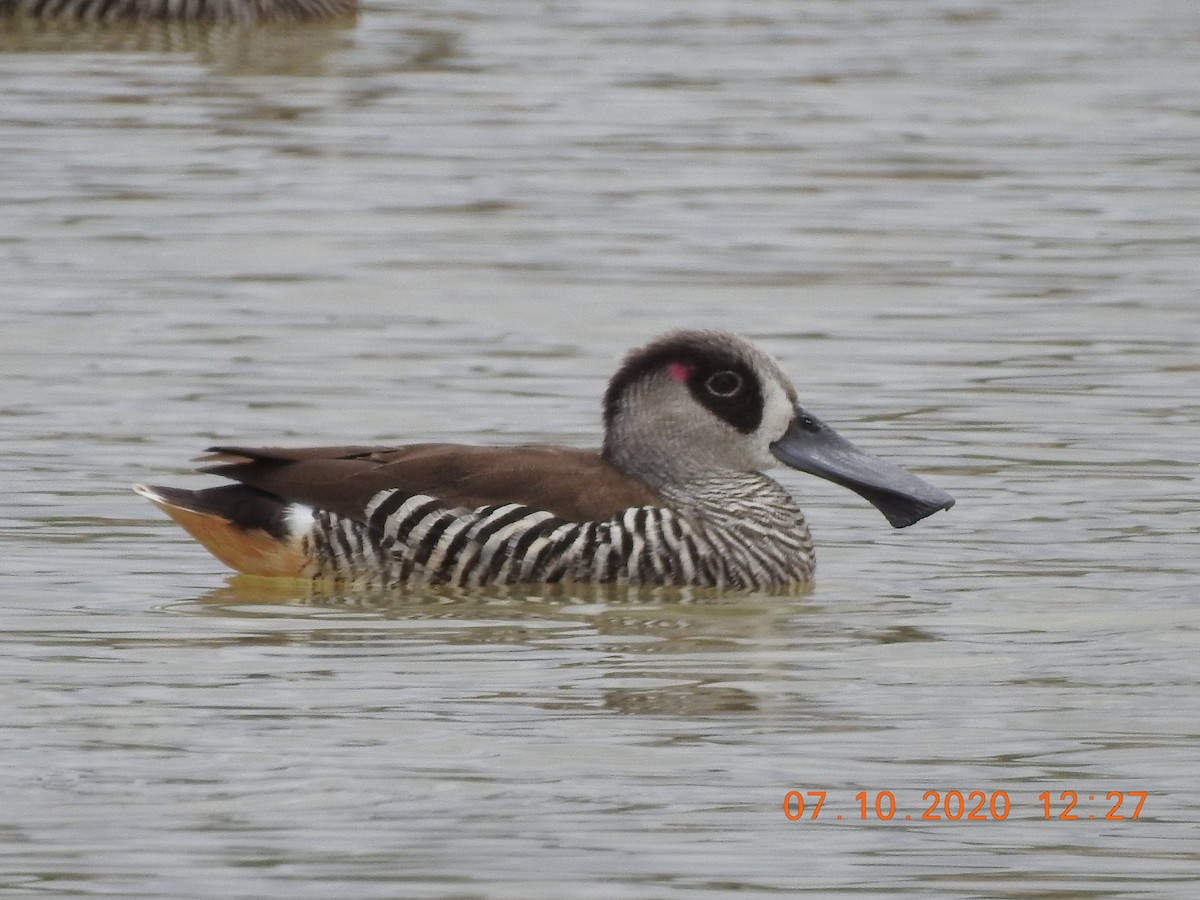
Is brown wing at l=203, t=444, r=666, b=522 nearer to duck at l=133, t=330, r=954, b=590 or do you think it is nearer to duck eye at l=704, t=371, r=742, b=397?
duck at l=133, t=330, r=954, b=590

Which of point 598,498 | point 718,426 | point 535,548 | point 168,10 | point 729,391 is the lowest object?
point 168,10

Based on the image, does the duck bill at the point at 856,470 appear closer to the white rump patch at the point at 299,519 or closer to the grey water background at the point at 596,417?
the grey water background at the point at 596,417

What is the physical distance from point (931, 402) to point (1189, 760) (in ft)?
17.5

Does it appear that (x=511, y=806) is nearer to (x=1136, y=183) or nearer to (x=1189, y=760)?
(x=1189, y=760)

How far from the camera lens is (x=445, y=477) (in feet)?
35.6

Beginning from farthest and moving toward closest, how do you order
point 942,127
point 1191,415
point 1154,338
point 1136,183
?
point 942,127 → point 1136,183 → point 1154,338 → point 1191,415

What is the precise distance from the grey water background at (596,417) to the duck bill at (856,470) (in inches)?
9.6

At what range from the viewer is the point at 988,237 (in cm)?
1781

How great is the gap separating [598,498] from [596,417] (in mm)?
2641

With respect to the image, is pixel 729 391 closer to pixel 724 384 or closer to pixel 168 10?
pixel 724 384

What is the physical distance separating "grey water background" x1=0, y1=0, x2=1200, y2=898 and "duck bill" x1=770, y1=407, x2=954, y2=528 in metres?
0.24

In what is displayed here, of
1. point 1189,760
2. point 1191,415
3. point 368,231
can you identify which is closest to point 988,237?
point 368,231
